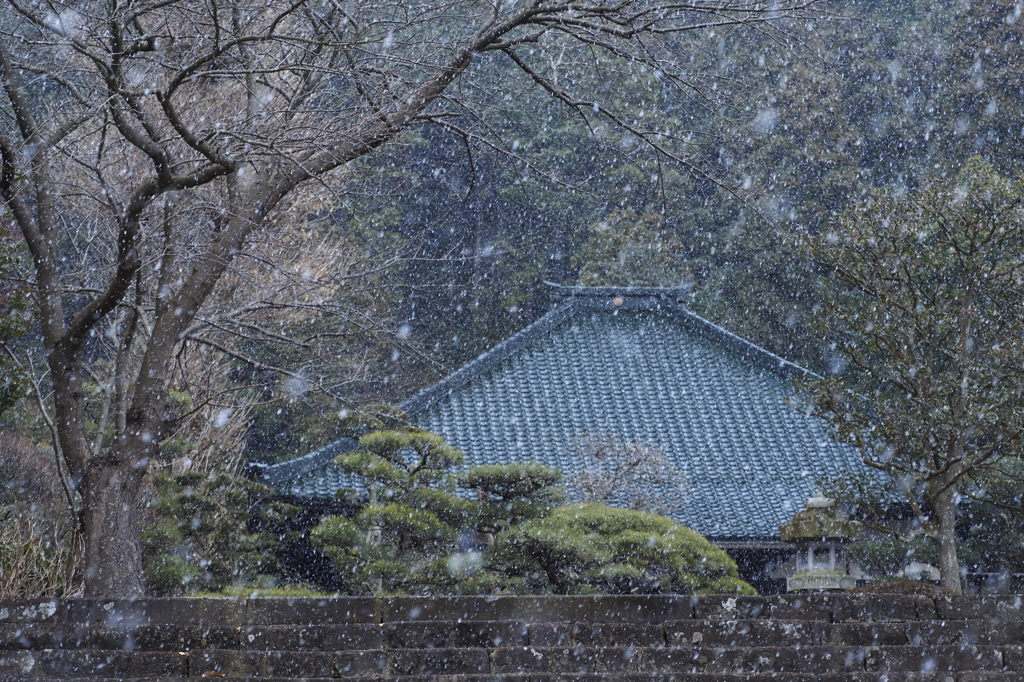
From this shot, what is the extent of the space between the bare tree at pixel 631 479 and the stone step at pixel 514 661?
7.25 metres

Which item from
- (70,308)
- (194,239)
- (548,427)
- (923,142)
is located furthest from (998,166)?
(70,308)

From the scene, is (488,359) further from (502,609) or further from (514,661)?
(514,661)

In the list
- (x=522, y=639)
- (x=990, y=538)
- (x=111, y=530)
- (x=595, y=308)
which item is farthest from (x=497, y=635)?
(x=595, y=308)

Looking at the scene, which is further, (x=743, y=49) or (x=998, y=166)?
(x=743, y=49)

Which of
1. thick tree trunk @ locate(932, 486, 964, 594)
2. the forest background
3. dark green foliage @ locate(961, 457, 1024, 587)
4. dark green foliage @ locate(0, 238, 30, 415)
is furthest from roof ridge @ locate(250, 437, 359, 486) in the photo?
dark green foliage @ locate(961, 457, 1024, 587)

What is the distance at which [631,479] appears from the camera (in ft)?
35.6

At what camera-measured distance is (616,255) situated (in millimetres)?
19000

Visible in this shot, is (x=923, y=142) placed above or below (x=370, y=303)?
above

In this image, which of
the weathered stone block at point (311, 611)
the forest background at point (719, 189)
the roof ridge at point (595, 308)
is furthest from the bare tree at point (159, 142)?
the forest background at point (719, 189)

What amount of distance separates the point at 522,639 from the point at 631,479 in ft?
26.1

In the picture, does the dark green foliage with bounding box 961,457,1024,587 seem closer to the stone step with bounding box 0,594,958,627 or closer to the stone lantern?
the stone lantern

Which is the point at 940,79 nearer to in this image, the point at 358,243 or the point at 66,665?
the point at 358,243

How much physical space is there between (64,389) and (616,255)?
14.4 m

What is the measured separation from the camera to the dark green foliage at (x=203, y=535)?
8008 mm
